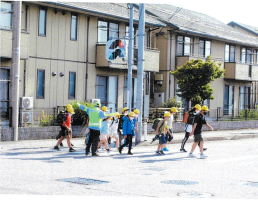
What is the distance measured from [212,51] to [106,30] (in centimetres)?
1142

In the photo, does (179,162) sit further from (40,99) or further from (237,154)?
(40,99)

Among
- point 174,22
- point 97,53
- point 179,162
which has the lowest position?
point 179,162

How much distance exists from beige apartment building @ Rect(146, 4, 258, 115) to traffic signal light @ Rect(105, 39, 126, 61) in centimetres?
806

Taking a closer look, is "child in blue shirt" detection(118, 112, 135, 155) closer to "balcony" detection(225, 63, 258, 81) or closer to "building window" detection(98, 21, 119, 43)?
"building window" detection(98, 21, 119, 43)

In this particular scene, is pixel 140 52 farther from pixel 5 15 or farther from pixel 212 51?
pixel 212 51

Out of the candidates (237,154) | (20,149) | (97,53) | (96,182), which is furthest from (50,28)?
(96,182)

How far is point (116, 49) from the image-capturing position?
78.0 ft

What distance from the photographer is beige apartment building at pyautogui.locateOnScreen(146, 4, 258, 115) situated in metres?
34.2

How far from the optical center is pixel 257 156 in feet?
58.4

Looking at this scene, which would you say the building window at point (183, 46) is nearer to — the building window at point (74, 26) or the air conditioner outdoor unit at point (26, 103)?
the building window at point (74, 26)

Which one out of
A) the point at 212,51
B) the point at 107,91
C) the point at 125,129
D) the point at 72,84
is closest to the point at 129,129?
the point at 125,129

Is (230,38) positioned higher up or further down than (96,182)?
higher up

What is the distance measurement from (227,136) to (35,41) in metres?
10.6

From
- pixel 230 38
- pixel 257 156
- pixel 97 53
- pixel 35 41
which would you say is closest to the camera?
pixel 257 156
